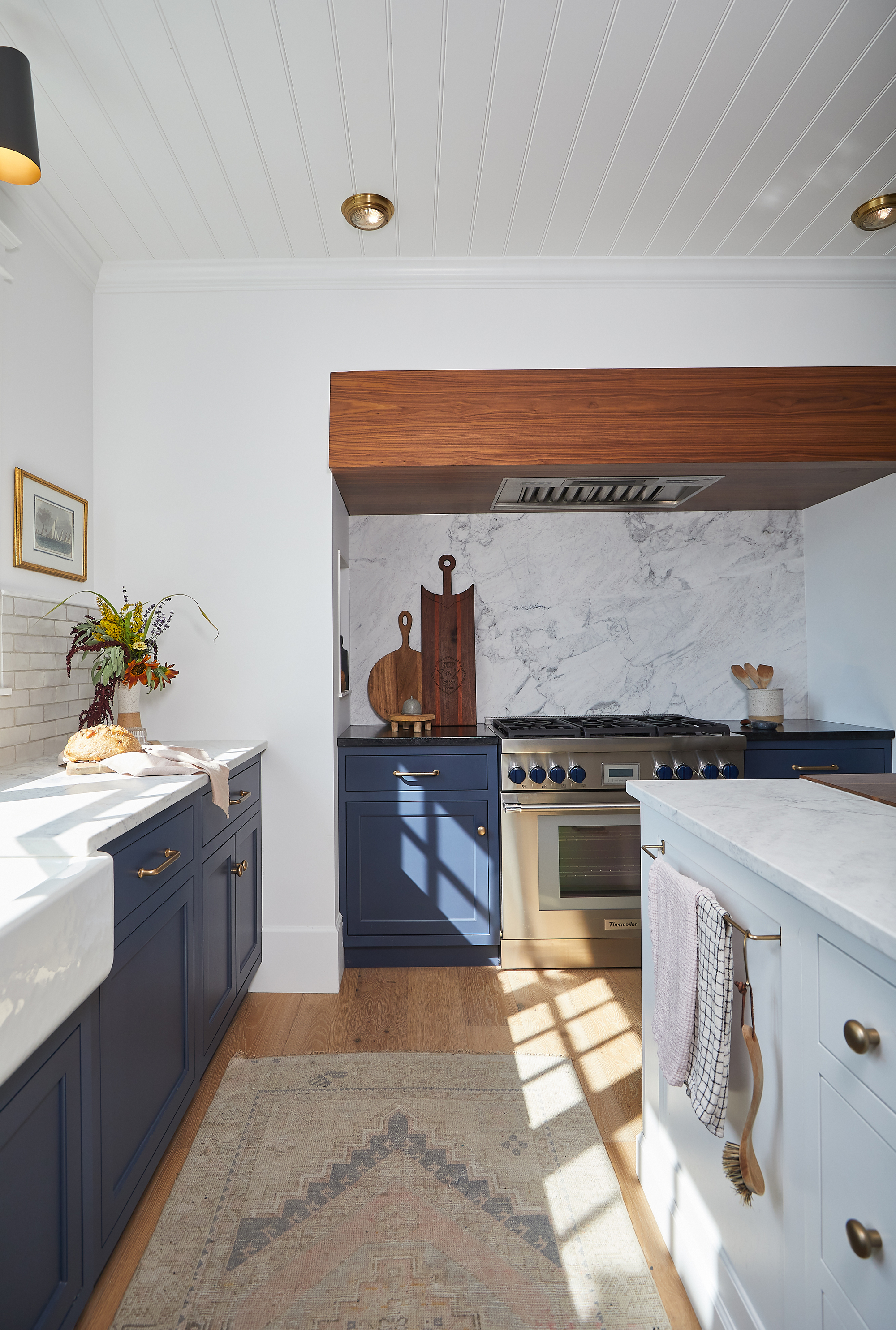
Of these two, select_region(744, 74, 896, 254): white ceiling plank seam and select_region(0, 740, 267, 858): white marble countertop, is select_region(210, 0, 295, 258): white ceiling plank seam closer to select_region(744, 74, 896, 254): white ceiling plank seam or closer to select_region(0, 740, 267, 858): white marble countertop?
select_region(744, 74, 896, 254): white ceiling plank seam

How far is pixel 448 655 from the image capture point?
3.30 meters

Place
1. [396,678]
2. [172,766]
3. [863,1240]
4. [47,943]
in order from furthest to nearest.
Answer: [396,678]
[172,766]
[47,943]
[863,1240]

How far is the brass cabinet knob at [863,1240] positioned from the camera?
76 centimetres

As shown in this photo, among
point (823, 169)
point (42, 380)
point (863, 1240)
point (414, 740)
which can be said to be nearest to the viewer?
point (863, 1240)

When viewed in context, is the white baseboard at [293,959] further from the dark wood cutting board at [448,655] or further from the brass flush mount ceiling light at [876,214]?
the brass flush mount ceiling light at [876,214]

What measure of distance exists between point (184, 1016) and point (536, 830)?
56.5 inches

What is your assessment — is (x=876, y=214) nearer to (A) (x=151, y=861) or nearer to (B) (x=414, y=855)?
(B) (x=414, y=855)

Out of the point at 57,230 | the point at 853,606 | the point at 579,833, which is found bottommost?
the point at 579,833

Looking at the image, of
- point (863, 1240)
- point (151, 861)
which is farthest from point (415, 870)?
point (863, 1240)

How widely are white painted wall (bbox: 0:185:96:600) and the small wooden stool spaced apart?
1.29m

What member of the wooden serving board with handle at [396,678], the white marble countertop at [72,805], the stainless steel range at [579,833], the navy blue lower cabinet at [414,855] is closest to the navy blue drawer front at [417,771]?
the navy blue lower cabinet at [414,855]

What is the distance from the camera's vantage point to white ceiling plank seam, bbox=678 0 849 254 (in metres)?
1.68

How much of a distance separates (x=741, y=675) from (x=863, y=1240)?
2.73 metres

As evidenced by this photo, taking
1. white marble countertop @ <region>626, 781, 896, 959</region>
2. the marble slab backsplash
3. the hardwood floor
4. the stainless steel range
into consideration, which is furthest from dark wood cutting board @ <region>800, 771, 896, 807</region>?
the marble slab backsplash
